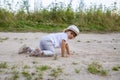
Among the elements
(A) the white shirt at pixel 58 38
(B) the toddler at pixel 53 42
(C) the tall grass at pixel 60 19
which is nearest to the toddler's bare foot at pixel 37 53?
(B) the toddler at pixel 53 42

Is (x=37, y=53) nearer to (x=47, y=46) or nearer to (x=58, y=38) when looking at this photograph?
(x=47, y=46)

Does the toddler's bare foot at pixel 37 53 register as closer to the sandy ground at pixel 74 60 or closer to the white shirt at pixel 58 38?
the sandy ground at pixel 74 60

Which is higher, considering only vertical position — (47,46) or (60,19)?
(47,46)

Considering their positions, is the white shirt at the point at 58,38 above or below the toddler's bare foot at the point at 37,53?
above

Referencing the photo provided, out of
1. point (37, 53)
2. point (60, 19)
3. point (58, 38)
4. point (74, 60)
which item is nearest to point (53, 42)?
point (58, 38)

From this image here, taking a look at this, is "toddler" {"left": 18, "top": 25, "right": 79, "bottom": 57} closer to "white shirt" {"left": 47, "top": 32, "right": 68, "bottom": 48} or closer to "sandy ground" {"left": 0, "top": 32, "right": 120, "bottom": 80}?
"white shirt" {"left": 47, "top": 32, "right": 68, "bottom": 48}

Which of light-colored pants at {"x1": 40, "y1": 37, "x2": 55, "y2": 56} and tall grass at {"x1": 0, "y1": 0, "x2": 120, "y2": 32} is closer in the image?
light-colored pants at {"x1": 40, "y1": 37, "x2": 55, "y2": 56}

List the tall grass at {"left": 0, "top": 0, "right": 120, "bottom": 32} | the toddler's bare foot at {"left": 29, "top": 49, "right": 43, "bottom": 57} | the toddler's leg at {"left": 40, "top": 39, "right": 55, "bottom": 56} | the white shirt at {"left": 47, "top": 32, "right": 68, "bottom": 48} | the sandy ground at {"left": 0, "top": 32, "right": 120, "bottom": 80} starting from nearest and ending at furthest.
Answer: the sandy ground at {"left": 0, "top": 32, "right": 120, "bottom": 80} → the toddler's bare foot at {"left": 29, "top": 49, "right": 43, "bottom": 57} → the toddler's leg at {"left": 40, "top": 39, "right": 55, "bottom": 56} → the white shirt at {"left": 47, "top": 32, "right": 68, "bottom": 48} → the tall grass at {"left": 0, "top": 0, "right": 120, "bottom": 32}

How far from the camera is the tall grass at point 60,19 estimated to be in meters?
13.4

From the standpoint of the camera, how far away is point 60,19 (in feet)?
47.9

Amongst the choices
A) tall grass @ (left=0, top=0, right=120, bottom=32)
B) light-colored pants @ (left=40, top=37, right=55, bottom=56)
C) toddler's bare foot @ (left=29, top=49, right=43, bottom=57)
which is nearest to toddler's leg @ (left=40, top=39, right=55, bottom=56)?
light-colored pants @ (left=40, top=37, right=55, bottom=56)

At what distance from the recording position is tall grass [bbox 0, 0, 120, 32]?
13.4 m

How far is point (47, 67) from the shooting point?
5.86 metres

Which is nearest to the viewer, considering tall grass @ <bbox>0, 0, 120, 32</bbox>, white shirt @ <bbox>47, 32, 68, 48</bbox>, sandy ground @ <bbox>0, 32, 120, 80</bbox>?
sandy ground @ <bbox>0, 32, 120, 80</bbox>
